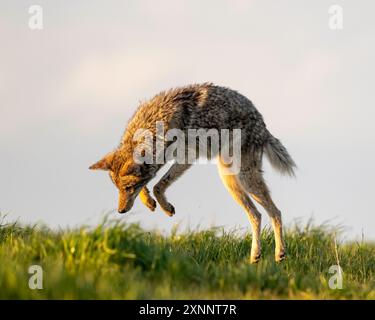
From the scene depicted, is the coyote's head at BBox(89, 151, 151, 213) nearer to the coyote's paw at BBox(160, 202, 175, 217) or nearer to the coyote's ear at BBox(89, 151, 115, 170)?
the coyote's ear at BBox(89, 151, 115, 170)

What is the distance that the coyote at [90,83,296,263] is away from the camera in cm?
879

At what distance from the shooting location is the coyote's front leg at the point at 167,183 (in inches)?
352

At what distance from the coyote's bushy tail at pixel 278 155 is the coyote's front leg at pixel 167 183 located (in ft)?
4.37

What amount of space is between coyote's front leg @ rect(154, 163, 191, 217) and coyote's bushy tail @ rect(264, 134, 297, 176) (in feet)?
4.37

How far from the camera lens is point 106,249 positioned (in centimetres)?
584

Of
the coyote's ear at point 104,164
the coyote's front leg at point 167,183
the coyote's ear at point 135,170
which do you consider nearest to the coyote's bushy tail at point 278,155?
the coyote's front leg at point 167,183

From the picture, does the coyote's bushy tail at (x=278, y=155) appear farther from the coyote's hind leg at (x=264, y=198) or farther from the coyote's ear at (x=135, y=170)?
the coyote's ear at (x=135, y=170)

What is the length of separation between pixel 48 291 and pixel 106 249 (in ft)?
2.60

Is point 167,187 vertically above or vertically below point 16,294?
above

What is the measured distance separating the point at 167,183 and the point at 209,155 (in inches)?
29.8
